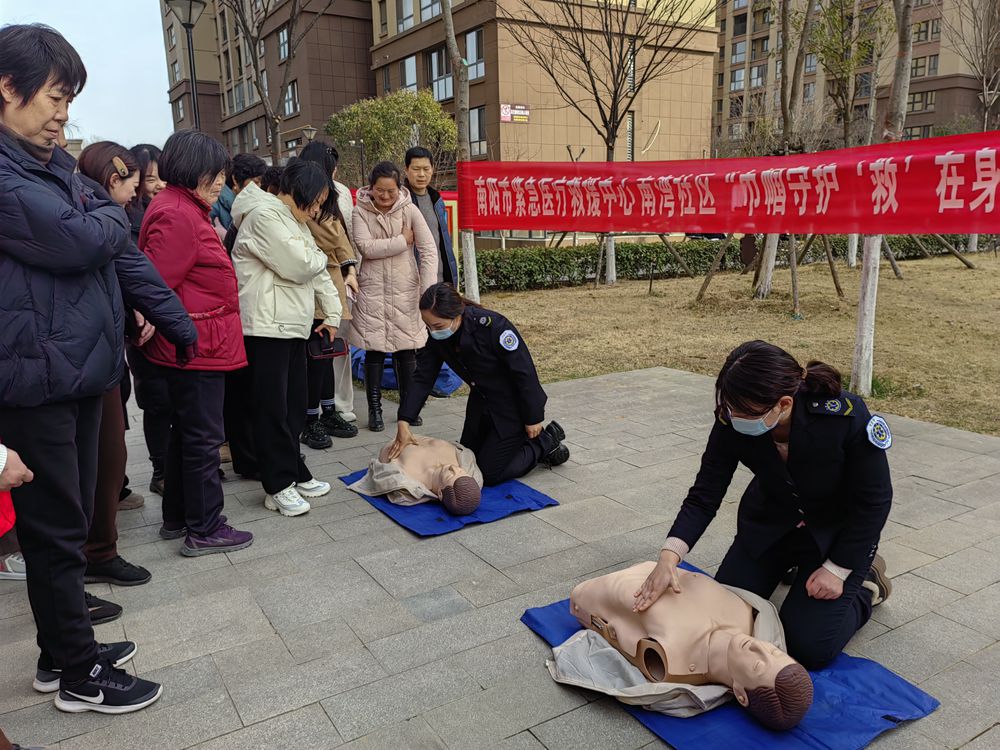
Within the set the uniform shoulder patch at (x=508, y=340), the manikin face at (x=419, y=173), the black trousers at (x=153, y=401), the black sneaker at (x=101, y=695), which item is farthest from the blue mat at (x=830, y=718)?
the manikin face at (x=419, y=173)

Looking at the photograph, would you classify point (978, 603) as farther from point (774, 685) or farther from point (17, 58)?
point (17, 58)

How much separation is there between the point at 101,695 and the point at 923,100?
48.9 meters

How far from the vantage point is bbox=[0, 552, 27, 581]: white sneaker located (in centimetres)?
305

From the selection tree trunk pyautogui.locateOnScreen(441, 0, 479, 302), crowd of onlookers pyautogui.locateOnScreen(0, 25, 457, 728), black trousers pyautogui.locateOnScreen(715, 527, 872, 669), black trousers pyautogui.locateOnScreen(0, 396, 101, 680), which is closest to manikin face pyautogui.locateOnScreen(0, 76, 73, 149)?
crowd of onlookers pyautogui.locateOnScreen(0, 25, 457, 728)

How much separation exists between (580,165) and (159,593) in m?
6.43

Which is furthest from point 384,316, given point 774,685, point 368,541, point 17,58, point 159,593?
point 774,685

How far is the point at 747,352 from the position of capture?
213 cm

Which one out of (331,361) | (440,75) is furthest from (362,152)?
(331,361)

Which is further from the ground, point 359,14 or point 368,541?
point 359,14

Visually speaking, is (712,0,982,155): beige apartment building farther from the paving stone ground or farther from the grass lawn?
the paving stone ground

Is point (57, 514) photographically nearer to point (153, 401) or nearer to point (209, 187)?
point (209, 187)

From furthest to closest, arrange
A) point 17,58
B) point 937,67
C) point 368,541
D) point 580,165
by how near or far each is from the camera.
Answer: point 937,67 → point 580,165 → point 368,541 → point 17,58

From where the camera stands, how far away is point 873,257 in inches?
218

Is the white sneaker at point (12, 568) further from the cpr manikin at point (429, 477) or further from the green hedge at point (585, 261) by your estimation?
the green hedge at point (585, 261)
